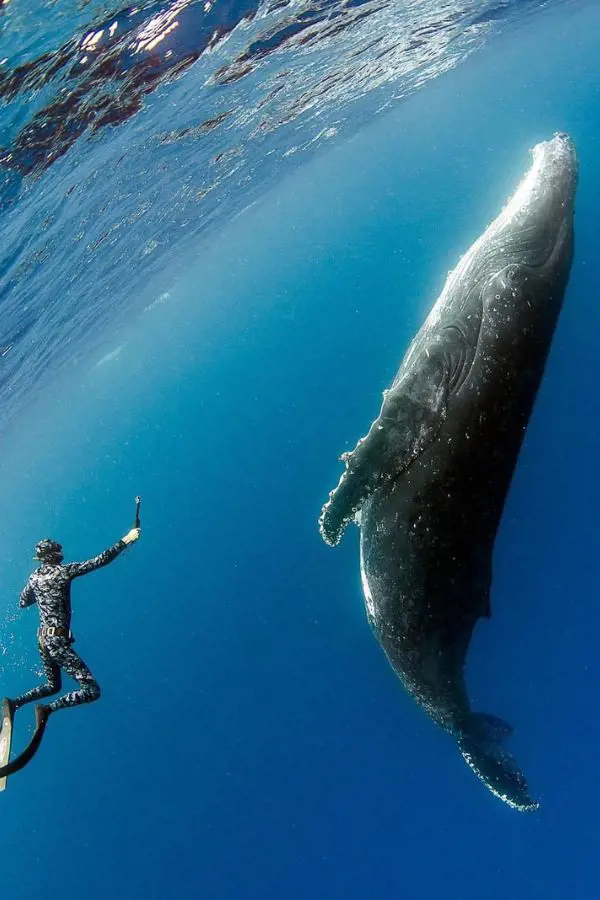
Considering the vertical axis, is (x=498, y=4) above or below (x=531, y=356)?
above

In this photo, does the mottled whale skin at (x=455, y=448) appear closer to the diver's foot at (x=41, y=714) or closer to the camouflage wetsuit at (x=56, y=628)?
the camouflage wetsuit at (x=56, y=628)

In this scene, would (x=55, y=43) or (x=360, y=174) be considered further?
(x=360, y=174)

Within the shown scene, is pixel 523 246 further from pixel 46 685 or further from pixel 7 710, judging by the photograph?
pixel 7 710

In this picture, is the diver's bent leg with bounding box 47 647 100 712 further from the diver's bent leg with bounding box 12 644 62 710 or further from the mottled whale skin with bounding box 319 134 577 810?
the mottled whale skin with bounding box 319 134 577 810

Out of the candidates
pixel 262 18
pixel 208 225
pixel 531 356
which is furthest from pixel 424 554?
pixel 208 225

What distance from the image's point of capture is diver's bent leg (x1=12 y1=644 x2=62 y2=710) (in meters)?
9.38

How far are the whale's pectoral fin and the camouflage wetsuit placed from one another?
15.2 ft

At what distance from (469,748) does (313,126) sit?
19.3 meters

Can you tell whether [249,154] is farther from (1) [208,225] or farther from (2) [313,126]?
(1) [208,225]

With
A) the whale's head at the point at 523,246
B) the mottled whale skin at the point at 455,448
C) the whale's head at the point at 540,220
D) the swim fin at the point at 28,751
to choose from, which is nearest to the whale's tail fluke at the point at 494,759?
the mottled whale skin at the point at 455,448

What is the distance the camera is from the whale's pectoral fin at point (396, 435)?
684cm

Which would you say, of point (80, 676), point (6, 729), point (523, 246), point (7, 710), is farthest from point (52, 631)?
point (523, 246)

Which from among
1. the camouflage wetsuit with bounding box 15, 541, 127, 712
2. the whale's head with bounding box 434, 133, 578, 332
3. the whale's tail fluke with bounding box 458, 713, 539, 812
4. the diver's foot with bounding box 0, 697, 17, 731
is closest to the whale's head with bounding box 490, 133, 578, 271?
the whale's head with bounding box 434, 133, 578, 332

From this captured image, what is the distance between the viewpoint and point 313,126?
66.0ft
